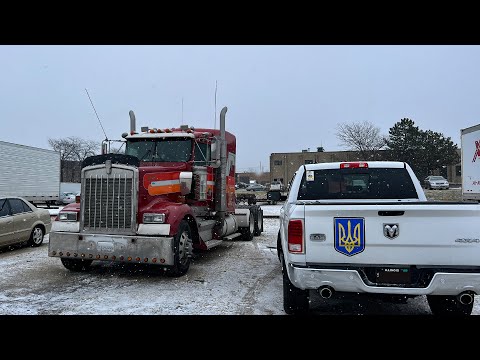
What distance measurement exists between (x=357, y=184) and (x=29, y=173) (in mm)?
22680

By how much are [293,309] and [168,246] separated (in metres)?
2.60

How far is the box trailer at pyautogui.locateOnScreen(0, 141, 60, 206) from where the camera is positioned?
827 inches

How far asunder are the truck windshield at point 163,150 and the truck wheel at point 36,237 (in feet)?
13.6

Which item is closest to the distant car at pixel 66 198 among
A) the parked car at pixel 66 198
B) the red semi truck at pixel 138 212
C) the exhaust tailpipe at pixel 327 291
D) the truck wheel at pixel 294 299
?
the parked car at pixel 66 198

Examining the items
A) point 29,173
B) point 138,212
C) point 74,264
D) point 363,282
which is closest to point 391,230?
point 363,282

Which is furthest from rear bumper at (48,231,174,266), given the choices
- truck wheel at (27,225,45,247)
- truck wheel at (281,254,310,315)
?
truck wheel at (27,225,45,247)

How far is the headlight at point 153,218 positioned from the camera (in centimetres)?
653

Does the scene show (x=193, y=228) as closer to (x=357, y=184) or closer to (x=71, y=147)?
(x=357, y=184)

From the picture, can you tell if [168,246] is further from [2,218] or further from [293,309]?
[2,218]

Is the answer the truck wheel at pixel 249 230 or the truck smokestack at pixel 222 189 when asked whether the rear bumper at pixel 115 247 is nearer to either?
the truck smokestack at pixel 222 189

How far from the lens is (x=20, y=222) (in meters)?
9.64

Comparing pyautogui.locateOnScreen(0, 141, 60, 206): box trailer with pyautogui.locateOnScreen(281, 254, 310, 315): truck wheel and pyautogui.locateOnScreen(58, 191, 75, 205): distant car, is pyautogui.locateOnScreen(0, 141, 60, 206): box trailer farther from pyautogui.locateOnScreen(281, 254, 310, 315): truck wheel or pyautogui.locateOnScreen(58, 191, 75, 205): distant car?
pyautogui.locateOnScreen(281, 254, 310, 315): truck wheel

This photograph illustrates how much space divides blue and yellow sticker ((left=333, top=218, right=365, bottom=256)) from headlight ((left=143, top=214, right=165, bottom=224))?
3454 mm
